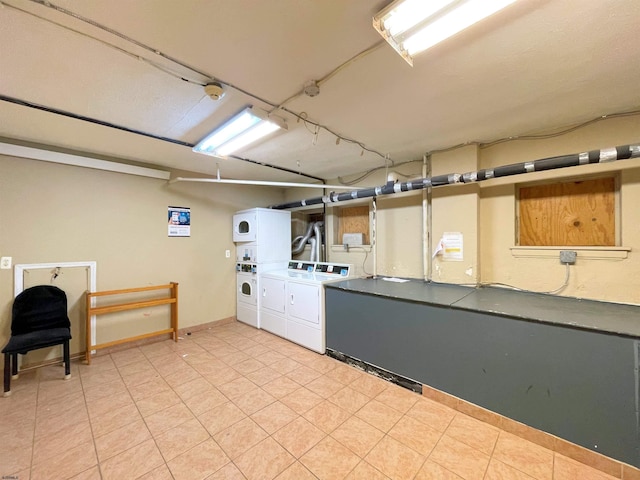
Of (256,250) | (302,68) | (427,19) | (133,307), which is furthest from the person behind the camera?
(256,250)

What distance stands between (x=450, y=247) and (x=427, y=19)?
232 cm

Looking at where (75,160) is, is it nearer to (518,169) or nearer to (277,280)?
(277,280)

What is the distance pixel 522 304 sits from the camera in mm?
2197

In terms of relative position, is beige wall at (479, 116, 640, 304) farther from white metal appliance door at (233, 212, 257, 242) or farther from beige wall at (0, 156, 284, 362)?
beige wall at (0, 156, 284, 362)

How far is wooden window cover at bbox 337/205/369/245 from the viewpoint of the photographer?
13.7 feet

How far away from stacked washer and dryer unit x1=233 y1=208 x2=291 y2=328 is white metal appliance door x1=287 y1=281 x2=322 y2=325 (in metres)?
0.81

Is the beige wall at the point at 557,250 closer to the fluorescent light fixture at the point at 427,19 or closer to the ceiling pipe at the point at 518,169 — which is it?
the ceiling pipe at the point at 518,169

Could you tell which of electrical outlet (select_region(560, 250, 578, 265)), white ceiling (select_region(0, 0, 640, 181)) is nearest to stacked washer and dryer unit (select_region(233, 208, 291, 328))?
white ceiling (select_region(0, 0, 640, 181))

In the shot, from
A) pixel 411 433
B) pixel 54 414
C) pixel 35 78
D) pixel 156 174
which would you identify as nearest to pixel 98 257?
pixel 156 174

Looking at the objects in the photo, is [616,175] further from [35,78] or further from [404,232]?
[35,78]

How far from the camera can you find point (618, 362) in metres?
1.58

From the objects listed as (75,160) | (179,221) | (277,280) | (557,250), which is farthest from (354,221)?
(75,160)

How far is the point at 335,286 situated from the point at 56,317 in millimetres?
3113

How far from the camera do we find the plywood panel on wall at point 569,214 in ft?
7.66
